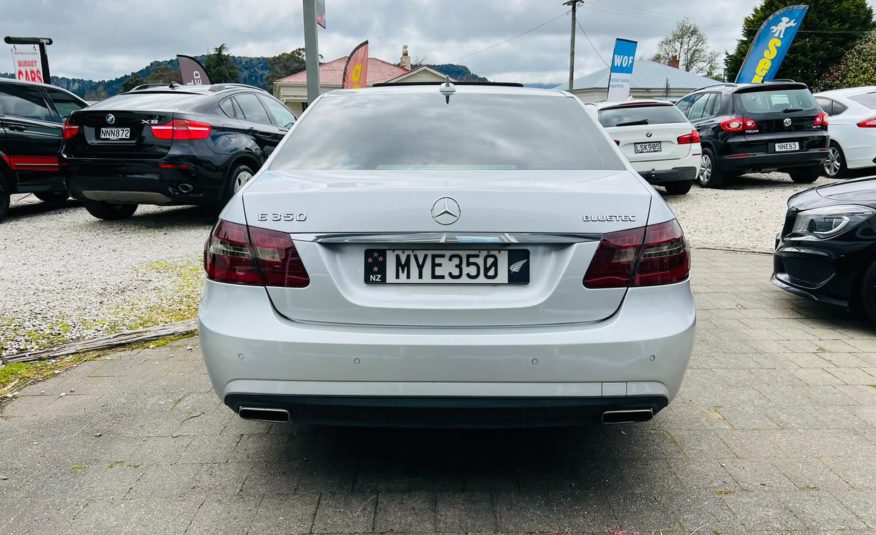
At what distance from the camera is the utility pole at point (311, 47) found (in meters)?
9.55

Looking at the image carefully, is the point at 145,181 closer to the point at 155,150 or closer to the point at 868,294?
the point at 155,150

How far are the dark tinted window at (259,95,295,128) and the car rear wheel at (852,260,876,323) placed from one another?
723 centimetres

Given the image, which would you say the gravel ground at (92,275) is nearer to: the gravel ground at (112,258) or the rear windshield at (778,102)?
the gravel ground at (112,258)

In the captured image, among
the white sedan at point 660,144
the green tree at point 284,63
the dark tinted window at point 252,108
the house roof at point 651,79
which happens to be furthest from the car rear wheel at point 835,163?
the green tree at point 284,63

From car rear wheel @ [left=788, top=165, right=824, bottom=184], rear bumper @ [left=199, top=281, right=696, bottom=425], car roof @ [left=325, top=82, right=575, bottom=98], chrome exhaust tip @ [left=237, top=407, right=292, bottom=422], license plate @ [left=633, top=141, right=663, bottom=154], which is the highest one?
car roof @ [left=325, top=82, right=575, bottom=98]

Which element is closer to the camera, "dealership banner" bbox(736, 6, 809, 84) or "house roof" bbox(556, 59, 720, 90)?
"dealership banner" bbox(736, 6, 809, 84)

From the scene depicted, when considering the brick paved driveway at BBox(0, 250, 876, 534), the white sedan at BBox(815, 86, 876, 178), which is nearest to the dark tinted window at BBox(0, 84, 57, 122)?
the brick paved driveway at BBox(0, 250, 876, 534)

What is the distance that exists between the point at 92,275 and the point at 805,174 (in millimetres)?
11760

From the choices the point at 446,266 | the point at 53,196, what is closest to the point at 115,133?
the point at 53,196

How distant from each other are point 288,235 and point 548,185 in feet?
3.06

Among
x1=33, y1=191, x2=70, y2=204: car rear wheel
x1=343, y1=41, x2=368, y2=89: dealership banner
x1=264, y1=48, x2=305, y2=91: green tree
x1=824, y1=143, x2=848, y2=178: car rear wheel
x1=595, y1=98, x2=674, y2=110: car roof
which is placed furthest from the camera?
x1=264, y1=48, x2=305, y2=91: green tree

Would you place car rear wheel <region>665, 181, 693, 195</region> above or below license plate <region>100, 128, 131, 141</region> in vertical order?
below

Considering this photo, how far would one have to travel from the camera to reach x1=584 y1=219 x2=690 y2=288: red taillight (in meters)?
2.34

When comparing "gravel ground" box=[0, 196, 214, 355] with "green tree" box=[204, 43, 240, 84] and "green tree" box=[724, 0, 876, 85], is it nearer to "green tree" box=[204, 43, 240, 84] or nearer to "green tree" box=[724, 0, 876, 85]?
"green tree" box=[724, 0, 876, 85]
